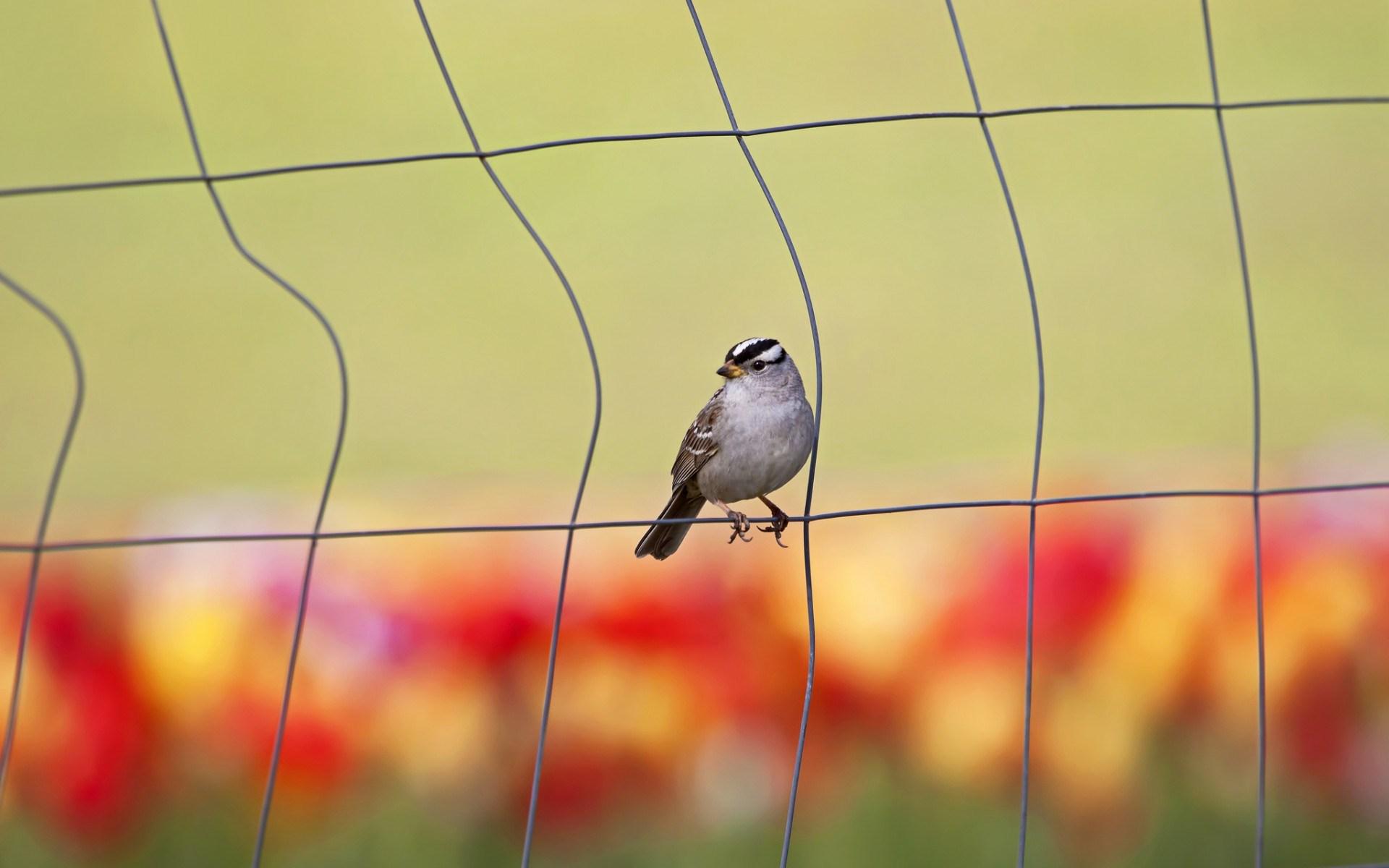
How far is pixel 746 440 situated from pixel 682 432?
4.68 m

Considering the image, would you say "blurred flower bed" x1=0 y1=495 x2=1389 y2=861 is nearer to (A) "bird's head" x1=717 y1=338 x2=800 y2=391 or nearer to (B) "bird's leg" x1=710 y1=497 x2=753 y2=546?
(B) "bird's leg" x1=710 y1=497 x2=753 y2=546

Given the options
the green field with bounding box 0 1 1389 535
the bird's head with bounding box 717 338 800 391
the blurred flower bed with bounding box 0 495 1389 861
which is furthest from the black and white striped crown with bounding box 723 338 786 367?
the green field with bounding box 0 1 1389 535

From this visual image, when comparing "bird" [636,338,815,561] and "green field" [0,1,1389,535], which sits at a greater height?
"green field" [0,1,1389,535]

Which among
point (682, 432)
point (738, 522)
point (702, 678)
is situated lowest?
point (702, 678)

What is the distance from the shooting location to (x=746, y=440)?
3707mm

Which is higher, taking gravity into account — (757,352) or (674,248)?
(674,248)

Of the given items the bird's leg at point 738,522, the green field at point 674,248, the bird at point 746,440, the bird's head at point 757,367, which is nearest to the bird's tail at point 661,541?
the bird at point 746,440

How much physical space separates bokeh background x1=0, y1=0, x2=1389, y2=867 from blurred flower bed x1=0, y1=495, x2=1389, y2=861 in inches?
0.5

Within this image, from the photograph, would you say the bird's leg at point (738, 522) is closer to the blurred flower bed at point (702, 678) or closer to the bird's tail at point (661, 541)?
the bird's tail at point (661, 541)

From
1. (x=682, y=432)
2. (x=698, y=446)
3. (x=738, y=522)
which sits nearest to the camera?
(x=738, y=522)

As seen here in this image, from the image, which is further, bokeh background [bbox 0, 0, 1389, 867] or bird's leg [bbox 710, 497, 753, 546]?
bokeh background [bbox 0, 0, 1389, 867]

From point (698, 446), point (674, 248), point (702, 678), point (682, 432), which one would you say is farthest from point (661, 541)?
point (674, 248)

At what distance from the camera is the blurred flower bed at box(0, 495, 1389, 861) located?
3977 millimetres

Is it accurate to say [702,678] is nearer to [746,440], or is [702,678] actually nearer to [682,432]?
[746,440]
